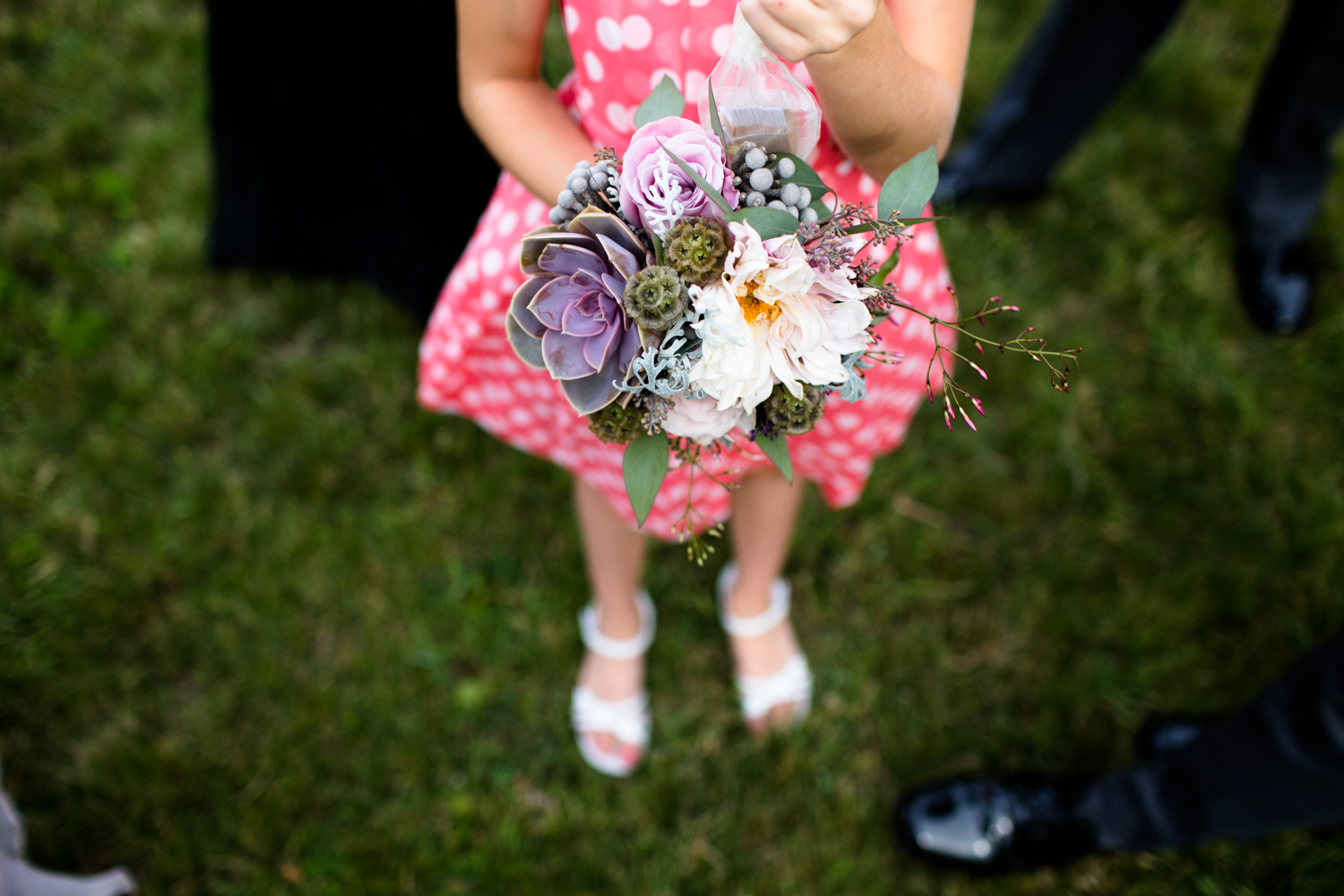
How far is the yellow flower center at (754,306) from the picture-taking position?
0.88m

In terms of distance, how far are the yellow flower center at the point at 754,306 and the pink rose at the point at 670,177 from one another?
9 centimetres

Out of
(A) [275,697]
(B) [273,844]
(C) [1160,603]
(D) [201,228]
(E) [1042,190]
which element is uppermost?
(E) [1042,190]

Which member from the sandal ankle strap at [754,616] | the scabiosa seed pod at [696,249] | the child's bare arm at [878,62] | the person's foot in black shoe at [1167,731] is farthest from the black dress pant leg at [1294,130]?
the scabiosa seed pod at [696,249]

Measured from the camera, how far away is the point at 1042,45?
92.2 inches

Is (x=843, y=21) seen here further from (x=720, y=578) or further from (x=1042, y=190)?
(x=1042, y=190)

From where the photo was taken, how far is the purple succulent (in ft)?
2.91

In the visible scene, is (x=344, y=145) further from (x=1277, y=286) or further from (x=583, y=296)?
(x=1277, y=286)

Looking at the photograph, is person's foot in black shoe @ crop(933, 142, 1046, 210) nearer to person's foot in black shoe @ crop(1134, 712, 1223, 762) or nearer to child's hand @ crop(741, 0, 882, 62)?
person's foot in black shoe @ crop(1134, 712, 1223, 762)

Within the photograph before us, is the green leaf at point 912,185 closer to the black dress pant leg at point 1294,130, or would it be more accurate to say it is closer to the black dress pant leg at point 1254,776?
the black dress pant leg at point 1254,776

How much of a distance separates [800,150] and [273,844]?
6.34 ft

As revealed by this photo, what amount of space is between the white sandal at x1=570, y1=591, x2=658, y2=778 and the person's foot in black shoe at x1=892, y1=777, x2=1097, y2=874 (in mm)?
666

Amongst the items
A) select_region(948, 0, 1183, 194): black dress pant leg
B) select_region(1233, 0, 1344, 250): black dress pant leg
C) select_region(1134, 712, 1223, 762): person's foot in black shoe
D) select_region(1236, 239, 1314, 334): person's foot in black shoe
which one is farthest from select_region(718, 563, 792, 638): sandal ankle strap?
select_region(1233, 0, 1344, 250): black dress pant leg

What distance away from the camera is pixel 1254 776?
4.85 ft

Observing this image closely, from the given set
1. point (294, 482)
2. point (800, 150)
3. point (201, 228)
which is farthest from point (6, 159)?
point (800, 150)
